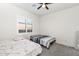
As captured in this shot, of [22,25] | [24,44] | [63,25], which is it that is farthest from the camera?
[63,25]

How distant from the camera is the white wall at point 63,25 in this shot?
1600 millimetres

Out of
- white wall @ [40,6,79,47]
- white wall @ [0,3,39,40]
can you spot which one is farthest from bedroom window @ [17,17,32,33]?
white wall @ [40,6,79,47]

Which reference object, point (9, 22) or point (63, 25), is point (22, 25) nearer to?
point (9, 22)

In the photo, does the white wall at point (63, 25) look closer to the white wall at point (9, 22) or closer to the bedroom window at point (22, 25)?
the white wall at point (9, 22)

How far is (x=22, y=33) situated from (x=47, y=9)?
740mm

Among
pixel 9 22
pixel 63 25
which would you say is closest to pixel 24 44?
pixel 9 22

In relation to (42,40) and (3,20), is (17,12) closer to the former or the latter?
(3,20)

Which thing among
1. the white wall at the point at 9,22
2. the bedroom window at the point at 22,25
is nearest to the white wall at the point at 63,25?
the white wall at the point at 9,22

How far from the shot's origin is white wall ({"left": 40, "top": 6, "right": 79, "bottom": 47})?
1600 millimetres

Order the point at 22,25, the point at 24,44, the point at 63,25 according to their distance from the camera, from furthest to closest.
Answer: the point at 63,25 < the point at 24,44 < the point at 22,25

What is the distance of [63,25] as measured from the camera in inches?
70.0

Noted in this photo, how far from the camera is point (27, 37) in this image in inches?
59.3

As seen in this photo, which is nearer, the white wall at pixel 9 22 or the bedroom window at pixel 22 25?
the bedroom window at pixel 22 25

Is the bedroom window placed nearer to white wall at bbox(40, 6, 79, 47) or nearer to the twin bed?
the twin bed
